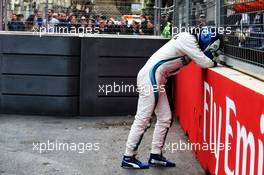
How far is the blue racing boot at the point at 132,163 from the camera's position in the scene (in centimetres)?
612

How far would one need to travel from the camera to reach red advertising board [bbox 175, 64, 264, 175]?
144 inches

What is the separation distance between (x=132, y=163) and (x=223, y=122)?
1.58m

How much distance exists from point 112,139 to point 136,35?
3.22m

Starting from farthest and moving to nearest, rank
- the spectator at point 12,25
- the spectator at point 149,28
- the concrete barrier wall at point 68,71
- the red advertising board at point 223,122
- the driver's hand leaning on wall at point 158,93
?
the spectator at point 149,28 → the spectator at point 12,25 → the concrete barrier wall at point 68,71 → the driver's hand leaning on wall at point 158,93 → the red advertising board at point 223,122

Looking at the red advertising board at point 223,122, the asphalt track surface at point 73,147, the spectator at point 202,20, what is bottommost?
the asphalt track surface at point 73,147

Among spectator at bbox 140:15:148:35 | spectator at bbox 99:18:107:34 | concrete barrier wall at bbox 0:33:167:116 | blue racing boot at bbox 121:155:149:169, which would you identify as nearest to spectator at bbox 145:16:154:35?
spectator at bbox 140:15:148:35

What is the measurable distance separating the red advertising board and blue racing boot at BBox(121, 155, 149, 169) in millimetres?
701

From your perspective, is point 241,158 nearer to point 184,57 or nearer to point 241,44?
point 241,44

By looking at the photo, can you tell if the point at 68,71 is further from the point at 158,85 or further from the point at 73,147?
the point at 158,85

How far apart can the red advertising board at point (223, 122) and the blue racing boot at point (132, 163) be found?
0.70 m

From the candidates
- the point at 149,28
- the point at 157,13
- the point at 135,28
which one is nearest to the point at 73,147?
the point at 135,28

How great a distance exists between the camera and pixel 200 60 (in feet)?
19.0

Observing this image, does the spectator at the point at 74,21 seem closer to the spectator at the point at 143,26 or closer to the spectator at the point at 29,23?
the spectator at the point at 29,23

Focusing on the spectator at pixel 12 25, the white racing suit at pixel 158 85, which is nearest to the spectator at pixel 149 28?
the spectator at pixel 12 25
